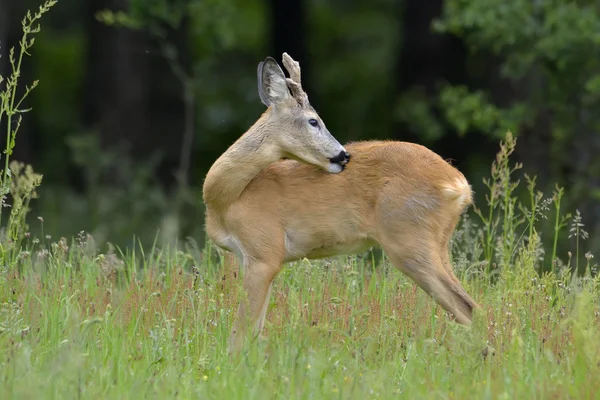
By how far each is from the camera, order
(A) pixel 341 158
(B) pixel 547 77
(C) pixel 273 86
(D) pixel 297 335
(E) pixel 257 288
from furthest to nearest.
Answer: (B) pixel 547 77
(C) pixel 273 86
(A) pixel 341 158
(E) pixel 257 288
(D) pixel 297 335

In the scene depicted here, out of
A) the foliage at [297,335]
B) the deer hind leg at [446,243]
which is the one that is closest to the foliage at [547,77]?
the foliage at [297,335]

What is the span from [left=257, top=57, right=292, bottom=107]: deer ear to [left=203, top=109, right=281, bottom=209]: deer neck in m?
0.13

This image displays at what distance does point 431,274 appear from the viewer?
729 centimetres

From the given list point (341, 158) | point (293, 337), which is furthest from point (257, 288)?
point (293, 337)

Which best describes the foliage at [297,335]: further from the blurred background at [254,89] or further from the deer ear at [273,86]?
the blurred background at [254,89]

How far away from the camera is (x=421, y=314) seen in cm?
736

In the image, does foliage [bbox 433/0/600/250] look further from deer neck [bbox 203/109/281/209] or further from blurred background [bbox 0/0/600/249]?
deer neck [bbox 203/109/281/209]

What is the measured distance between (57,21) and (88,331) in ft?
69.4

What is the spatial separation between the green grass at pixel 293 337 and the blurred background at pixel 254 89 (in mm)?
1988

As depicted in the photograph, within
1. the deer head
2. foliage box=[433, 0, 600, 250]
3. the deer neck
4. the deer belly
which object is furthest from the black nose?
foliage box=[433, 0, 600, 250]

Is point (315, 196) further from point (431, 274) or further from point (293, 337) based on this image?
point (293, 337)

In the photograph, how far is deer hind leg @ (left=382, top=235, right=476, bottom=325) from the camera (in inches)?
286

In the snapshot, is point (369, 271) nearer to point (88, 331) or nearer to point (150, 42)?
point (88, 331)

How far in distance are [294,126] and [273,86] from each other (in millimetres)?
294
